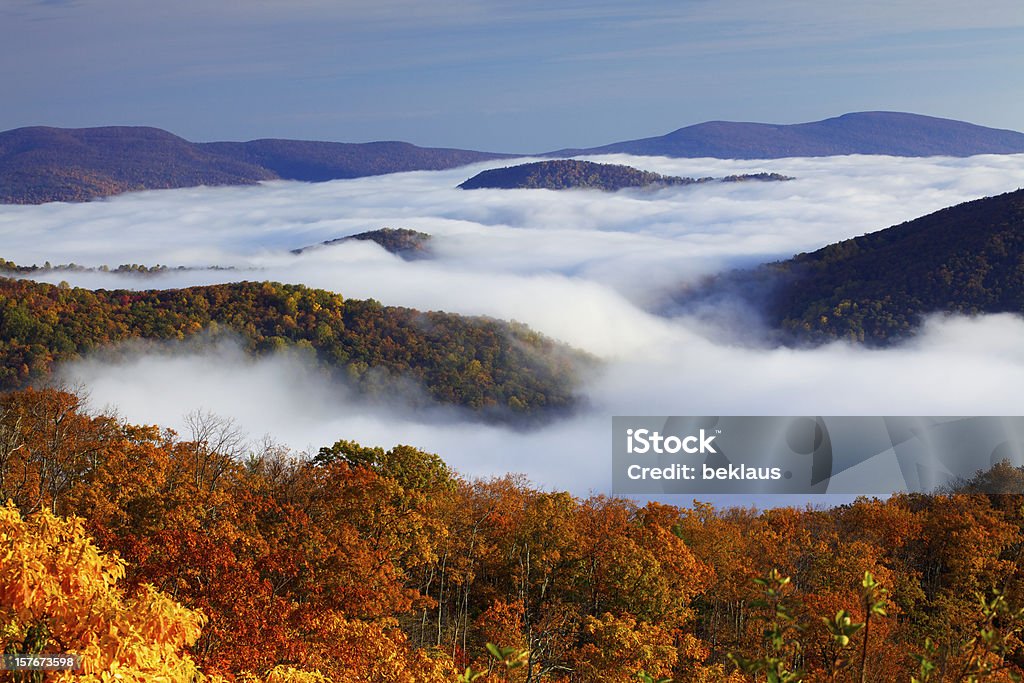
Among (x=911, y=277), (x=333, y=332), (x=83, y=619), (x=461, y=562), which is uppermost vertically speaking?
(x=911, y=277)

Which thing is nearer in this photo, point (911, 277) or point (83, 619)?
point (83, 619)

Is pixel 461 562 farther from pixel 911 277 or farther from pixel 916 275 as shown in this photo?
pixel 911 277

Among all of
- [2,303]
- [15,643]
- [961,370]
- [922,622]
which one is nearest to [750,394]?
[961,370]

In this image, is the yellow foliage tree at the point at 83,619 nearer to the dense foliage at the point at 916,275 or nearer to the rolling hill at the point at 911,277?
the rolling hill at the point at 911,277

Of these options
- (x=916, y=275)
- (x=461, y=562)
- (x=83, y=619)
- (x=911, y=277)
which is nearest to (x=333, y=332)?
(x=461, y=562)

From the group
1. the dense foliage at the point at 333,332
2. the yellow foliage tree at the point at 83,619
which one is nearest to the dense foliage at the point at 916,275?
the dense foliage at the point at 333,332

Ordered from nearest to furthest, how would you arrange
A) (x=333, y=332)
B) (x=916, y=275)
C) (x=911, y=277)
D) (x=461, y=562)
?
(x=461, y=562)
(x=333, y=332)
(x=916, y=275)
(x=911, y=277)

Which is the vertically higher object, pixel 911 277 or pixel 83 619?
pixel 911 277
